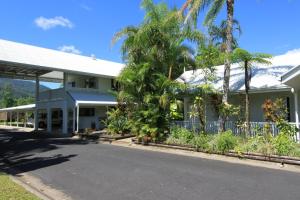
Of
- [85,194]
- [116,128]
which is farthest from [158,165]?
[116,128]

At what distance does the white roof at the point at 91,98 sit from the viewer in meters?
28.1

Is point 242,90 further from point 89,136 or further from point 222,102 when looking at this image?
point 89,136

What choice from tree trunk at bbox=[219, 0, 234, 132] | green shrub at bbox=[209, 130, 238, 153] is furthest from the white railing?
green shrub at bbox=[209, 130, 238, 153]

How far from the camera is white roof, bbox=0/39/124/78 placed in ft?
88.2

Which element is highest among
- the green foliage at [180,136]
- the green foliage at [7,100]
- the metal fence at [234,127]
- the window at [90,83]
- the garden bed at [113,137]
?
the green foliage at [7,100]

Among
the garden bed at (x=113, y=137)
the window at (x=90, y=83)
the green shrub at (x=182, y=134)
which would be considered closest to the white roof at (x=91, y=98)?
the window at (x=90, y=83)

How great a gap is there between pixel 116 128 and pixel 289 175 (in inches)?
602

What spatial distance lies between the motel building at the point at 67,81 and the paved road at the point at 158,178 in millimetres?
14334

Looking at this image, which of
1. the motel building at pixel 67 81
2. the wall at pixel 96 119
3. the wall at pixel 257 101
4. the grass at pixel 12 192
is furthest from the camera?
the wall at pixel 96 119

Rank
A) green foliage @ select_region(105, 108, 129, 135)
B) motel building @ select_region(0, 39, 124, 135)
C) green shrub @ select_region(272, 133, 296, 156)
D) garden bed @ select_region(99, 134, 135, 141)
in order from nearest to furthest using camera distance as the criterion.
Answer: green shrub @ select_region(272, 133, 296, 156) → garden bed @ select_region(99, 134, 135, 141) → green foliage @ select_region(105, 108, 129, 135) → motel building @ select_region(0, 39, 124, 135)

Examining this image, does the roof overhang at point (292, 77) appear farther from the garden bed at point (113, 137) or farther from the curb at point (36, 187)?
the garden bed at point (113, 137)

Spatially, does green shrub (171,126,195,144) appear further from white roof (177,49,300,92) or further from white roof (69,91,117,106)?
white roof (69,91,117,106)

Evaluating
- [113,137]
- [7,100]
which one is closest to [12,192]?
[113,137]

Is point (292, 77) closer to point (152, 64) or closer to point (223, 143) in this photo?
point (223, 143)
